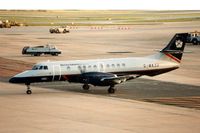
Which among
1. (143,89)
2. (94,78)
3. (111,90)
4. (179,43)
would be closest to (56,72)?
(94,78)

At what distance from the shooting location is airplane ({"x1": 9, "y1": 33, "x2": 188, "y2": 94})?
4541 centimetres

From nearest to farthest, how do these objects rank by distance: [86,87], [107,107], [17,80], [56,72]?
[107,107]
[17,80]
[56,72]
[86,87]

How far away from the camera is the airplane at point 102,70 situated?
45.4 meters

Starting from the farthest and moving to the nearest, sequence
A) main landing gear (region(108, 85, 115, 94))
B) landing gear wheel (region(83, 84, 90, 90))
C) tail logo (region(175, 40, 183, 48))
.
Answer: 1. tail logo (region(175, 40, 183, 48))
2. landing gear wheel (region(83, 84, 90, 90))
3. main landing gear (region(108, 85, 115, 94))

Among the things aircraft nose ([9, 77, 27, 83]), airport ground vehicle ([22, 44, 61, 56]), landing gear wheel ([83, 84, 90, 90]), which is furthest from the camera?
airport ground vehicle ([22, 44, 61, 56])

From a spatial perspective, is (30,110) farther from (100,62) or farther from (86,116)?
(100,62)

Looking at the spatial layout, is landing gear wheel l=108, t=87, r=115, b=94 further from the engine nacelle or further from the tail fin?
the tail fin

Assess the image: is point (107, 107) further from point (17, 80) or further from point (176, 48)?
point (176, 48)

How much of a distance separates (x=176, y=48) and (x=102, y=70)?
7.37 m

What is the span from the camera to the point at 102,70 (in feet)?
A: 155

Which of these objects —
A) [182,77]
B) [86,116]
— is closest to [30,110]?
[86,116]

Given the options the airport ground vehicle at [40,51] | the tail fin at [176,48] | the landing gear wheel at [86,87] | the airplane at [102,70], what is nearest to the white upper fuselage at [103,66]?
the airplane at [102,70]

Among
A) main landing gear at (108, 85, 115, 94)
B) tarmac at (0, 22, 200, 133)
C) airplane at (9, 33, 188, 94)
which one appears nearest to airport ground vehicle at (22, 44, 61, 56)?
tarmac at (0, 22, 200, 133)

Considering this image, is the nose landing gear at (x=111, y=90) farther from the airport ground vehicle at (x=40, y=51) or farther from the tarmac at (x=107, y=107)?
the airport ground vehicle at (x=40, y=51)
